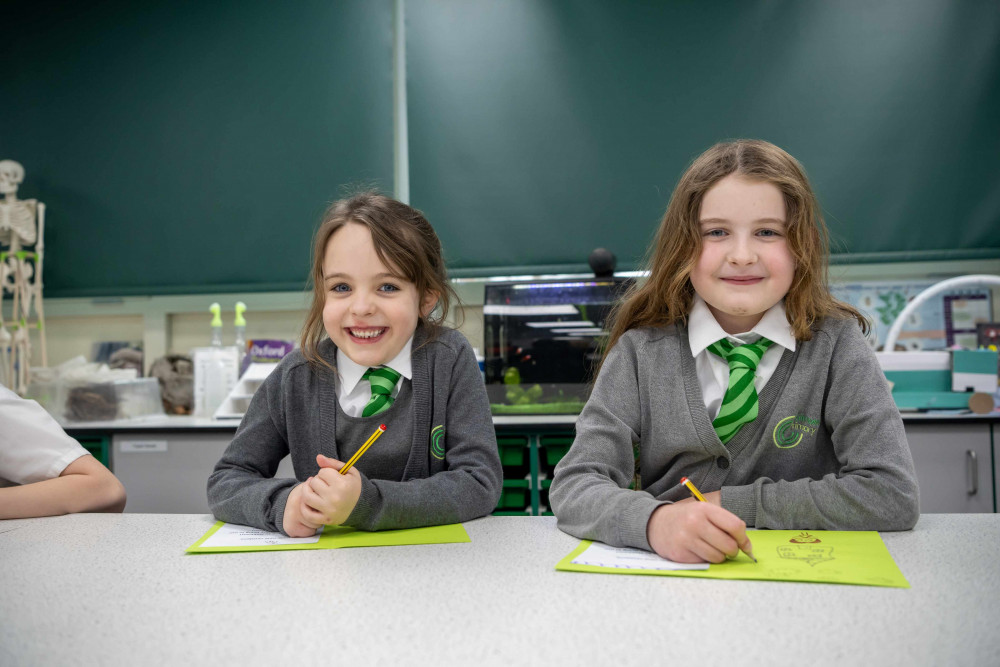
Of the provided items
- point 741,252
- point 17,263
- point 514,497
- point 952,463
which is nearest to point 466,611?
point 741,252

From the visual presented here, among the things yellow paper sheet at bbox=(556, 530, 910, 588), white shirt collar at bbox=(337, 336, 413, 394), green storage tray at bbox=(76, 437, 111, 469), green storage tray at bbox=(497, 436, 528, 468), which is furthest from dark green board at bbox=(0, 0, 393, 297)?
yellow paper sheet at bbox=(556, 530, 910, 588)

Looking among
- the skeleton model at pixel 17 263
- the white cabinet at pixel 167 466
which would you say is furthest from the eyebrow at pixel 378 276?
the skeleton model at pixel 17 263

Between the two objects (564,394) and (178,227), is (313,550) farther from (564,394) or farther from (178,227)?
(178,227)

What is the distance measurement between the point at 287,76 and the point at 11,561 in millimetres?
2418

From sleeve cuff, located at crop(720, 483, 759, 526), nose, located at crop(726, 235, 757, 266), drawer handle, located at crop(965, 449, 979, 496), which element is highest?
nose, located at crop(726, 235, 757, 266)

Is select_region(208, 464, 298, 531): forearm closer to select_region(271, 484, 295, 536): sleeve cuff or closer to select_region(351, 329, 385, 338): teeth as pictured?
select_region(271, 484, 295, 536): sleeve cuff

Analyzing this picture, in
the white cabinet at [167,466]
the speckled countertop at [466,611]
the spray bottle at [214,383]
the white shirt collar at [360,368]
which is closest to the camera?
the speckled countertop at [466,611]

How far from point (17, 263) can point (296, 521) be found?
7.73 feet

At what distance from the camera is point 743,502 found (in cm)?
88

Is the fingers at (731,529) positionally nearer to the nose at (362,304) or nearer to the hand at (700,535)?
the hand at (700,535)

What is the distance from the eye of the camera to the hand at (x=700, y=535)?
0.71 meters

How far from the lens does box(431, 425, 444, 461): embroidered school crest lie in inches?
42.7

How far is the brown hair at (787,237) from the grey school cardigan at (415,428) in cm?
29

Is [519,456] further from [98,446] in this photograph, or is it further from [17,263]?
[17,263]
